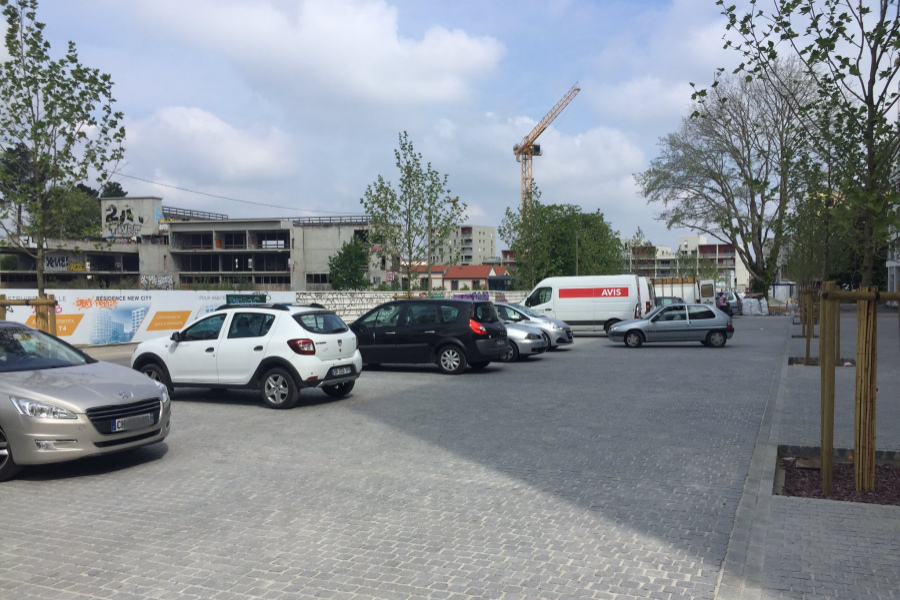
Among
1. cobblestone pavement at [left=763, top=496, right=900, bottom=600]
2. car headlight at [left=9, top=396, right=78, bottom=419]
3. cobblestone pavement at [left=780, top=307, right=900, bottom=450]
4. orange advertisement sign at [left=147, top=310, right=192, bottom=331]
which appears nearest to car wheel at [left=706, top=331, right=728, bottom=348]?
cobblestone pavement at [left=780, top=307, right=900, bottom=450]

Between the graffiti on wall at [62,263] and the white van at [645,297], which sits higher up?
the graffiti on wall at [62,263]

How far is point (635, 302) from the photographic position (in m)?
28.8

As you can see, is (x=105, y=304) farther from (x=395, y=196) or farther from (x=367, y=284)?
(x=367, y=284)

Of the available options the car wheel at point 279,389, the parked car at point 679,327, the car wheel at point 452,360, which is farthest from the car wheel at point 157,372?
the parked car at point 679,327

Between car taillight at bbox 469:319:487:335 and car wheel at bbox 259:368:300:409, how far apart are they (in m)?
5.46

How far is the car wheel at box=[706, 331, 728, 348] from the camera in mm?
24062

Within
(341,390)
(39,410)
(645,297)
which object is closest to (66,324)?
(341,390)

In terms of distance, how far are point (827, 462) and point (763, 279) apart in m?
48.5

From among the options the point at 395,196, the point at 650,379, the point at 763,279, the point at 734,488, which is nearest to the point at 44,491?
the point at 734,488

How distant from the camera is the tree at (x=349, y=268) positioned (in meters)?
83.0

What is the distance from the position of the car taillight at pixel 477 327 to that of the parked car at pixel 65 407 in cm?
863

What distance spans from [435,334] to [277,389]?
17.3ft

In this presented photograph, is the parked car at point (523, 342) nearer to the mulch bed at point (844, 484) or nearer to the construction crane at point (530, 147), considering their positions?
the mulch bed at point (844, 484)

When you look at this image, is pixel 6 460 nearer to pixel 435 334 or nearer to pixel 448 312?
pixel 435 334
